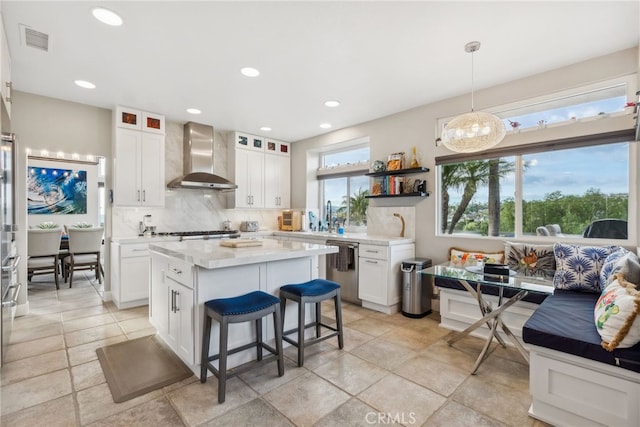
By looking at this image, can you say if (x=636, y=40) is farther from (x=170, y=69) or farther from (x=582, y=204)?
(x=170, y=69)

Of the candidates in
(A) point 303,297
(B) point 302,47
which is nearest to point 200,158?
(B) point 302,47

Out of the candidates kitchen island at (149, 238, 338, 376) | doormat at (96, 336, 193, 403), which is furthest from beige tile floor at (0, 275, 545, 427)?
kitchen island at (149, 238, 338, 376)

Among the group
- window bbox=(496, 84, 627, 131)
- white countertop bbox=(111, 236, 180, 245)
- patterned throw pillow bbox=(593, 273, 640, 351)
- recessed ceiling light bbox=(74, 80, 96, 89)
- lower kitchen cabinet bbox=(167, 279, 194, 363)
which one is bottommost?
lower kitchen cabinet bbox=(167, 279, 194, 363)

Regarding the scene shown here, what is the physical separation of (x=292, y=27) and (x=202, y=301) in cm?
214

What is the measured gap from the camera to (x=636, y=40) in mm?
2520

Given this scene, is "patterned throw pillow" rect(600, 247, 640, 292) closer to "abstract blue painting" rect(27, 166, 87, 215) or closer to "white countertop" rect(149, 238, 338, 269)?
"white countertop" rect(149, 238, 338, 269)

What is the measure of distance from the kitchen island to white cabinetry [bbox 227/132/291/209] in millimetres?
2497

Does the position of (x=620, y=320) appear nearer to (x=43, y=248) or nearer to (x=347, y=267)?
(x=347, y=267)

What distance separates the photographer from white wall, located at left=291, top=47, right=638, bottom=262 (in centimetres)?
279

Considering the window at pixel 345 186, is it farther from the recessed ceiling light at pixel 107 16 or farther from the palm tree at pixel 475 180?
the recessed ceiling light at pixel 107 16

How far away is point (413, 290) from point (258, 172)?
10.9 feet

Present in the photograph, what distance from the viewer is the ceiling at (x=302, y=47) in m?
2.15

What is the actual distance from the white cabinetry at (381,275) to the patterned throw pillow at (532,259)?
1.17m

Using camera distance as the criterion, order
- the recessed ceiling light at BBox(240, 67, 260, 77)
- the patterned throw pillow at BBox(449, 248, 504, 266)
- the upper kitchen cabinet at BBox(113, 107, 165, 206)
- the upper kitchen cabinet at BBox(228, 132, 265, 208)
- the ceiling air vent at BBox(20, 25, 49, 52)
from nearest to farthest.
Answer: the ceiling air vent at BBox(20, 25, 49, 52) → the recessed ceiling light at BBox(240, 67, 260, 77) → the patterned throw pillow at BBox(449, 248, 504, 266) → the upper kitchen cabinet at BBox(113, 107, 165, 206) → the upper kitchen cabinet at BBox(228, 132, 265, 208)
